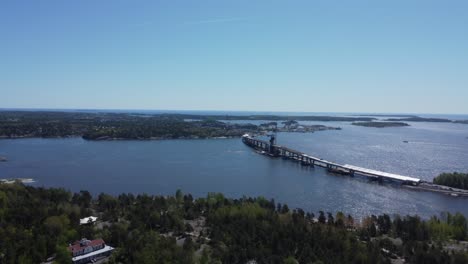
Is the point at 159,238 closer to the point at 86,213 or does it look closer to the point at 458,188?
the point at 86,213

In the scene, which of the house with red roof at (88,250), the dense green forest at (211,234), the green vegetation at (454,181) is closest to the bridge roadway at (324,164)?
the green vegetation at (454,181)

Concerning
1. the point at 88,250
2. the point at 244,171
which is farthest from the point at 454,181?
the point at 88,250

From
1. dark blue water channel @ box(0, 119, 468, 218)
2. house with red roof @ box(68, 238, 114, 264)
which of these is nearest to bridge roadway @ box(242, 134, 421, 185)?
dark blue water channel @ box(0, 119, 468, 218)

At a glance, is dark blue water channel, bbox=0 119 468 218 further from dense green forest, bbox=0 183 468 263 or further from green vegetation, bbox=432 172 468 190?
dense green forest, bbox=0 183 468 263

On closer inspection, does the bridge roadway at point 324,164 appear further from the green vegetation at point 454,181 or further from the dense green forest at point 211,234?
the dense green forest at point 211,234

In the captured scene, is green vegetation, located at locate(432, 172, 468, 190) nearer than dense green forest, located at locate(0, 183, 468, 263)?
No

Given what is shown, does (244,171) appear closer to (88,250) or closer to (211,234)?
(211,234)

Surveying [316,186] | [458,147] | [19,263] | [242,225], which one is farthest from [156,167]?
[458,147]
